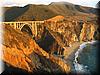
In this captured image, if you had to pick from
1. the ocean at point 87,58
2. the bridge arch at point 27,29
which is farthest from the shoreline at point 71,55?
the bridge arch at point 27,29

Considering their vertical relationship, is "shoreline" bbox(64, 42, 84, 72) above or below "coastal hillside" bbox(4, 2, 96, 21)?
below

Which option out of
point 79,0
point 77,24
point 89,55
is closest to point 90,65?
point 89,55

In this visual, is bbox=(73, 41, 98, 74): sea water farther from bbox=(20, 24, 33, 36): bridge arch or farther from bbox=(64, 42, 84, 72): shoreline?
bbox=(20, 24, 33, 36): bridge arch

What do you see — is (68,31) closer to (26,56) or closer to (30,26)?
(30,26)

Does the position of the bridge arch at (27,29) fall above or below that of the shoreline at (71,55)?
above

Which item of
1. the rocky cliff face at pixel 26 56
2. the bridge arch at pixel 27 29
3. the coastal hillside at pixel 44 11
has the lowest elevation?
the rocky cliff face at pixel 26 56

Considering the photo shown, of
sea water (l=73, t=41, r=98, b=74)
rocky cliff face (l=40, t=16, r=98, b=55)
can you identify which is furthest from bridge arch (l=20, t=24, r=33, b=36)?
sea water (l=73, t=41, r=98, b=74)

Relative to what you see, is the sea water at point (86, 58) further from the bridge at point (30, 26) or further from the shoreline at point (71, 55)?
the bridge at point (30, 26)
